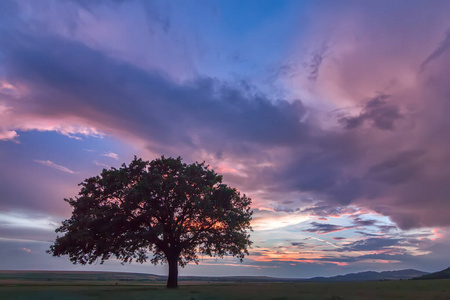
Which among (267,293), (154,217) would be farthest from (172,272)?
(267,293)

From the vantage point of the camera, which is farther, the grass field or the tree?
the tree

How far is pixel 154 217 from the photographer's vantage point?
42.3 metres

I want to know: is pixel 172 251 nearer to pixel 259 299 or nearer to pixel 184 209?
pixel 184 209

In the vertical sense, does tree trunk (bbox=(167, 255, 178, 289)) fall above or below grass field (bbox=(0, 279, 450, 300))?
above

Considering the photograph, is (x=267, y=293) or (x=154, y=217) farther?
(x=154, y=217)

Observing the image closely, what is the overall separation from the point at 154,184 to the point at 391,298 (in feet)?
90.7

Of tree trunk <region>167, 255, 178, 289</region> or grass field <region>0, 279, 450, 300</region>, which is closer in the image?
grass field <region>0, 279, 450, 300</region>

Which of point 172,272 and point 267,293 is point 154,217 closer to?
point 172,272

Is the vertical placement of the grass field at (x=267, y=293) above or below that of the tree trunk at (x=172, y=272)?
below

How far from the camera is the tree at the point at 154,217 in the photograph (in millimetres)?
39656

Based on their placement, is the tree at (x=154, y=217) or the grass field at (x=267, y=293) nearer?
the grass field at (x=267, y=293)

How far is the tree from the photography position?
39.7 meters

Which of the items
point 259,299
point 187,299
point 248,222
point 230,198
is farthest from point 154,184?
point 259,299

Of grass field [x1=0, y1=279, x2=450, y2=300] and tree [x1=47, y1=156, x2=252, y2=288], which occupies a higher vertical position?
tree [x1=47, y1=156, x2=252, y2=288]
